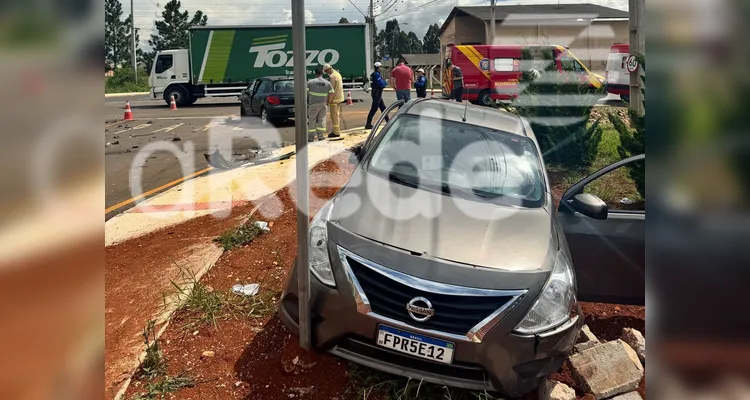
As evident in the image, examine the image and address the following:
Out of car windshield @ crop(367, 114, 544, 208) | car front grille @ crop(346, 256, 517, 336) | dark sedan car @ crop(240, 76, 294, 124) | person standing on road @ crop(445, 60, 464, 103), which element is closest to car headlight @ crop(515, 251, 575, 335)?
car front grille @ crop(346, 256, 517, 336)

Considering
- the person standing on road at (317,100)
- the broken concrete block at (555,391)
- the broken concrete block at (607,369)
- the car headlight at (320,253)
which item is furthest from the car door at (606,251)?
the person standing on road at (317,100)

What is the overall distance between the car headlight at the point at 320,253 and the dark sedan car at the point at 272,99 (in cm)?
1206

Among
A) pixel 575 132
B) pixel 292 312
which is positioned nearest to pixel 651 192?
pixel 292 312

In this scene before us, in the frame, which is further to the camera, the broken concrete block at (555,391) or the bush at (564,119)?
the bush at (564,119)

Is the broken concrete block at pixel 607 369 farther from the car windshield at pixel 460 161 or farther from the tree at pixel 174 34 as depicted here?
the tree at pixel 174 34

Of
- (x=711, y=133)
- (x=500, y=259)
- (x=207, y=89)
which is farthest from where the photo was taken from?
(x=207, y=89)

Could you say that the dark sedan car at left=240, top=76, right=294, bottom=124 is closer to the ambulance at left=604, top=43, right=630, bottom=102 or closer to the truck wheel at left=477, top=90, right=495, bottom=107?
Answer: the truck wheel at left=477, top=90, right=495, bottom=107

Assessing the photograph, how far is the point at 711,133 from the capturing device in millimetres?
857

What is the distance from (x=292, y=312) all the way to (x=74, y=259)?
226cm

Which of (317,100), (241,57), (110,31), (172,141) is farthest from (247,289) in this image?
(241,57)

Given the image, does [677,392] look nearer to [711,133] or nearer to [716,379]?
[716,379]

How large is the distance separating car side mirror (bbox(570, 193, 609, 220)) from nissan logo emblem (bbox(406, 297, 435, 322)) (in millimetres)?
1468

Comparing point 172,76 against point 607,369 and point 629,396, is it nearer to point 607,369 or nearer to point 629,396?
point 607,369

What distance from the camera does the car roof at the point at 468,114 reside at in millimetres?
4238
